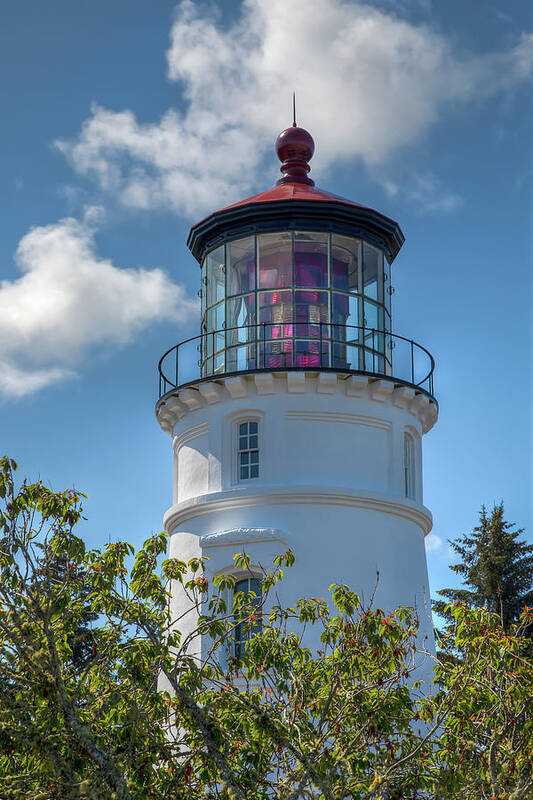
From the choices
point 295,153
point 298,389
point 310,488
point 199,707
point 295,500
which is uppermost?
point 295,153

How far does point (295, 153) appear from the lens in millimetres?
21781

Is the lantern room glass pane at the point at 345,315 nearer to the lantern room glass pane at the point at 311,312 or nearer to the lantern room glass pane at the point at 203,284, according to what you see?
the lantern room glass pane at the point at 311,312

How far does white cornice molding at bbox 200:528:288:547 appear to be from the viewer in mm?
18438

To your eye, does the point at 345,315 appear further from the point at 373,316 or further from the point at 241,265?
the point at 241,265

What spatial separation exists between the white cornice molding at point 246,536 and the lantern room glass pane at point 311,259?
4290mm

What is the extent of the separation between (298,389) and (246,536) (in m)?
2.55

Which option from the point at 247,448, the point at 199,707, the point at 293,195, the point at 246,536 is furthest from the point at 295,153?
Answer: the point at 199,707

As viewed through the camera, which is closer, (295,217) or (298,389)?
(298,389)

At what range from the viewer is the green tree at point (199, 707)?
1019 cm

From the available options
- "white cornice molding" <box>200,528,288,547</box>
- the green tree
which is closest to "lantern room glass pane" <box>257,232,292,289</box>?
"white cornice molding" <box>200,528,288,547</box>

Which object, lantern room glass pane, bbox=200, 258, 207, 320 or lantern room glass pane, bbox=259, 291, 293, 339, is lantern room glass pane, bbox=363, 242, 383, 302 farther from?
lantern room glass pane, bbox=200, 258, 207, 320

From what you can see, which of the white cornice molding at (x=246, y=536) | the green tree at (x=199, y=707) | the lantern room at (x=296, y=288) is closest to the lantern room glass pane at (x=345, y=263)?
the lantern room at (x=296, y=288)

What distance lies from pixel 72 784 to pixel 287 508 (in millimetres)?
9260

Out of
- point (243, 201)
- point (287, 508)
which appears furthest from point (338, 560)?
point (243, 201)
